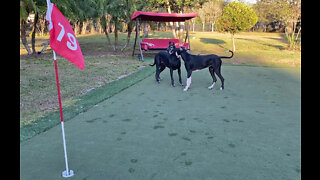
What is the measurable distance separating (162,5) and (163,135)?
2066 cm

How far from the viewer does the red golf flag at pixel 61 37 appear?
2771mm

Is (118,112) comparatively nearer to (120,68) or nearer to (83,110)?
(83,110)

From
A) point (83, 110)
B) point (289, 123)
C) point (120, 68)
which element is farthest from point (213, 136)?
point (120, 68)

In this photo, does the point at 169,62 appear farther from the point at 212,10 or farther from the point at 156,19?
the point at 212,10

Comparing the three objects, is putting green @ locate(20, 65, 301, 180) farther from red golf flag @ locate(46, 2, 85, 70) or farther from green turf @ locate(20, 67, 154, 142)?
red golf flag @ locate(46, 2, 85, 70)

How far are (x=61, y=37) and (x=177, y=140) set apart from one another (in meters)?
2.17

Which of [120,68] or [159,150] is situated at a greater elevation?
[120,68]

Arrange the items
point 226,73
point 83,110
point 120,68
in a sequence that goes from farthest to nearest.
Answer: point 120,68, point 226,73, point 83,110

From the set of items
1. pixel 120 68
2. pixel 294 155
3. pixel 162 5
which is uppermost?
pixel 162 5

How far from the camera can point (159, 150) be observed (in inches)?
131

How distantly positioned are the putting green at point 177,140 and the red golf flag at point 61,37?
1322mm

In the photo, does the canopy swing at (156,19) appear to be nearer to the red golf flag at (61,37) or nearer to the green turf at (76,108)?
the green turf at (76,108)

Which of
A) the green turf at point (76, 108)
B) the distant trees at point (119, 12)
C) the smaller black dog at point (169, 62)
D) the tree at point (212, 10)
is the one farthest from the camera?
the tree at point (212, 10)

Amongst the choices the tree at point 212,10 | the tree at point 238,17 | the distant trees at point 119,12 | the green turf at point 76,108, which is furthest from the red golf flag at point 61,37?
the tree at point 212,10
